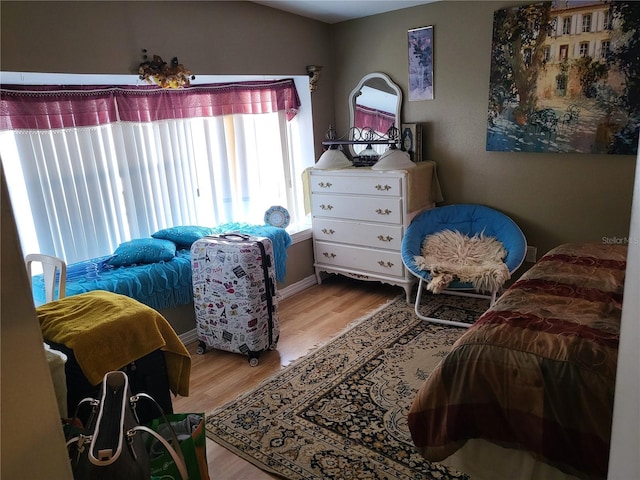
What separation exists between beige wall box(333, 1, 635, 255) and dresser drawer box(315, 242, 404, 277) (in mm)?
771

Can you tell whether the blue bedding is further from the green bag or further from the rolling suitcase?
the green bag

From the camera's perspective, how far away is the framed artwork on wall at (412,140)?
384 centimetres

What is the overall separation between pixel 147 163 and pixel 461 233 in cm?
248

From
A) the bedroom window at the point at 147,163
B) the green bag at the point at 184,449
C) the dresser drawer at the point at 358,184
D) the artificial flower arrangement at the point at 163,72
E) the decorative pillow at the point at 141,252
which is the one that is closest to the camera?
the green bag at the point at 184,449

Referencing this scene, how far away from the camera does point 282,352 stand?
10.0 ft

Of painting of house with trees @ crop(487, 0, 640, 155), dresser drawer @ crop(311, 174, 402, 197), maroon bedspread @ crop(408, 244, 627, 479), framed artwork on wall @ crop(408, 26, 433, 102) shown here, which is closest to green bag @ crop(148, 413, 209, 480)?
maroon bedspread @ crop(408, 244, 627, 479)

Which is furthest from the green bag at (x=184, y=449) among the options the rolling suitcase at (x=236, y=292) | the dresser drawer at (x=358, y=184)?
the dresser drawer at (x=358, y=184)

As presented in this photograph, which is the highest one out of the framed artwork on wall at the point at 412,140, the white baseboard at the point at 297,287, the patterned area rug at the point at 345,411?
the framed artwork on wall at the point at 412,140

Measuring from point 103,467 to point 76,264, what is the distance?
2.14 meters

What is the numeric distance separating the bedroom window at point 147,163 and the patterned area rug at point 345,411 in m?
1.59

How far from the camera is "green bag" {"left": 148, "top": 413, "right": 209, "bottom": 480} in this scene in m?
1.48

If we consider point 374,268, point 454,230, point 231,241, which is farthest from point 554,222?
point 231,241

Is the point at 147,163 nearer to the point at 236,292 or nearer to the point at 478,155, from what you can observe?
the point at 236,292

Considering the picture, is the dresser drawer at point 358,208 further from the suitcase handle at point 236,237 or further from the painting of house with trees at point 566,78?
the suitcase handle at point 236,237
